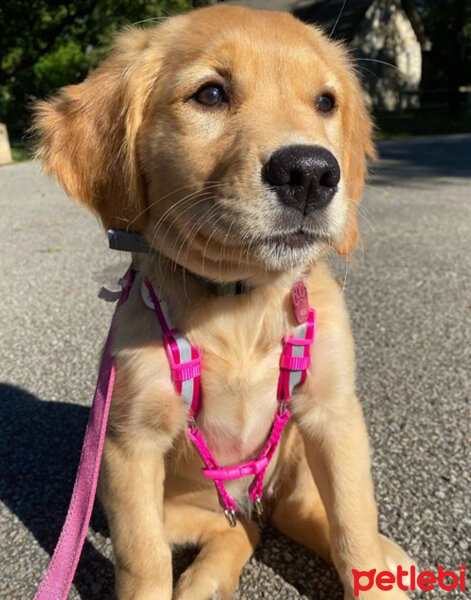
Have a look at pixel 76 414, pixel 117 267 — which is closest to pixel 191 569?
pixel 76 414

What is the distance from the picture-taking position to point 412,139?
16719 millimetres

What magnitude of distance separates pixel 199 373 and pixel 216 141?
676 mm

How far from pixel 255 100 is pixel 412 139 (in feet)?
53.0

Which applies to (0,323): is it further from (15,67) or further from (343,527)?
(15,67)

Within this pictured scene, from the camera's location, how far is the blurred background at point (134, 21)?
21344 millimetres

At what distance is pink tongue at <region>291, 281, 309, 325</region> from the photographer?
189 cm

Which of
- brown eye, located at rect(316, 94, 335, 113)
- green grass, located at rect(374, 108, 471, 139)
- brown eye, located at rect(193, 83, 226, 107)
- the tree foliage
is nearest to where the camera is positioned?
brown eye, located at rect(193, 83, 226, 107)

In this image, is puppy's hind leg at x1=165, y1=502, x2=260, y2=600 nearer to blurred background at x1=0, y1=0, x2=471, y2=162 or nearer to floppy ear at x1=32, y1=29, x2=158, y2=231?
floppy ear at x1=32, y1=29, x2=158, y2=231

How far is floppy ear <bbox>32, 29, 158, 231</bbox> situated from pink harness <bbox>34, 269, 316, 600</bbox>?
29 cm

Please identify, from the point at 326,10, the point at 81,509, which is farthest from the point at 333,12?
the point at 81,509

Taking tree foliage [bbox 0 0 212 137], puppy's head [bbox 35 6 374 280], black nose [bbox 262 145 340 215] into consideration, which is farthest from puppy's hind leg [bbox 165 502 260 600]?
tree foliage [bbox 0 0 212 137]

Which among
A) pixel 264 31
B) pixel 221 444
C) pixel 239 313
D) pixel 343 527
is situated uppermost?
pixel 264 31

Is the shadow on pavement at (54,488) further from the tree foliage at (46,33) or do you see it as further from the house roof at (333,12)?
the tree foliage at (46,33)

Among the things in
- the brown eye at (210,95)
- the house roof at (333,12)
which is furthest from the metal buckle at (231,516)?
the house roof at (333,12)
